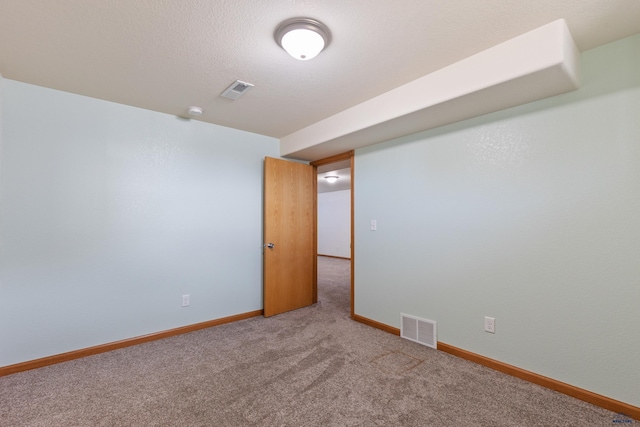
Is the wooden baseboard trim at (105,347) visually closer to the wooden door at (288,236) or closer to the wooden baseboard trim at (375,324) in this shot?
the wooden door at (288,236)

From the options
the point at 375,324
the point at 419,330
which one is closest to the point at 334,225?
the point at 375,324

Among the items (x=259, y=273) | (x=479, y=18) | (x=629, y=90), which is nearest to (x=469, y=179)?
(x=629, y=90)

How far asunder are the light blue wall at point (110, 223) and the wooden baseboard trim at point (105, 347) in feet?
0.16

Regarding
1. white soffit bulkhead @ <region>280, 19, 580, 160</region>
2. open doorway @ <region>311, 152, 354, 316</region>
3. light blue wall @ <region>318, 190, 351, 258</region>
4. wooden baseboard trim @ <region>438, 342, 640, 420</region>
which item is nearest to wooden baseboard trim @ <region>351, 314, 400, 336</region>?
wooden baseboard trim @ <region>438, 342, 640, 420</region>

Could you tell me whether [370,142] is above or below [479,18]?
below

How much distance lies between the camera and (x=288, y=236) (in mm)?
3771

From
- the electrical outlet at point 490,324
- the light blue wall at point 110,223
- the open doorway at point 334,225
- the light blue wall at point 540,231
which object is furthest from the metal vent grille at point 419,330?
the open doorway at point 334,225

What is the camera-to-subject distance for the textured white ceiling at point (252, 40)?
1.49 m

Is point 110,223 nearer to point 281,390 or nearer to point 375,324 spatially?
point 281,390

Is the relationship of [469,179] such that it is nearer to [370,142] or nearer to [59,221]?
[370,142]

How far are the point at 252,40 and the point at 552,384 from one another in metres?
3.11

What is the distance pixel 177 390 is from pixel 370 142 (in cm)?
289

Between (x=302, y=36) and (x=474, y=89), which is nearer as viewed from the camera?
(x=302, y=36)

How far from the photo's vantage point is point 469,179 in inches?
96.4
